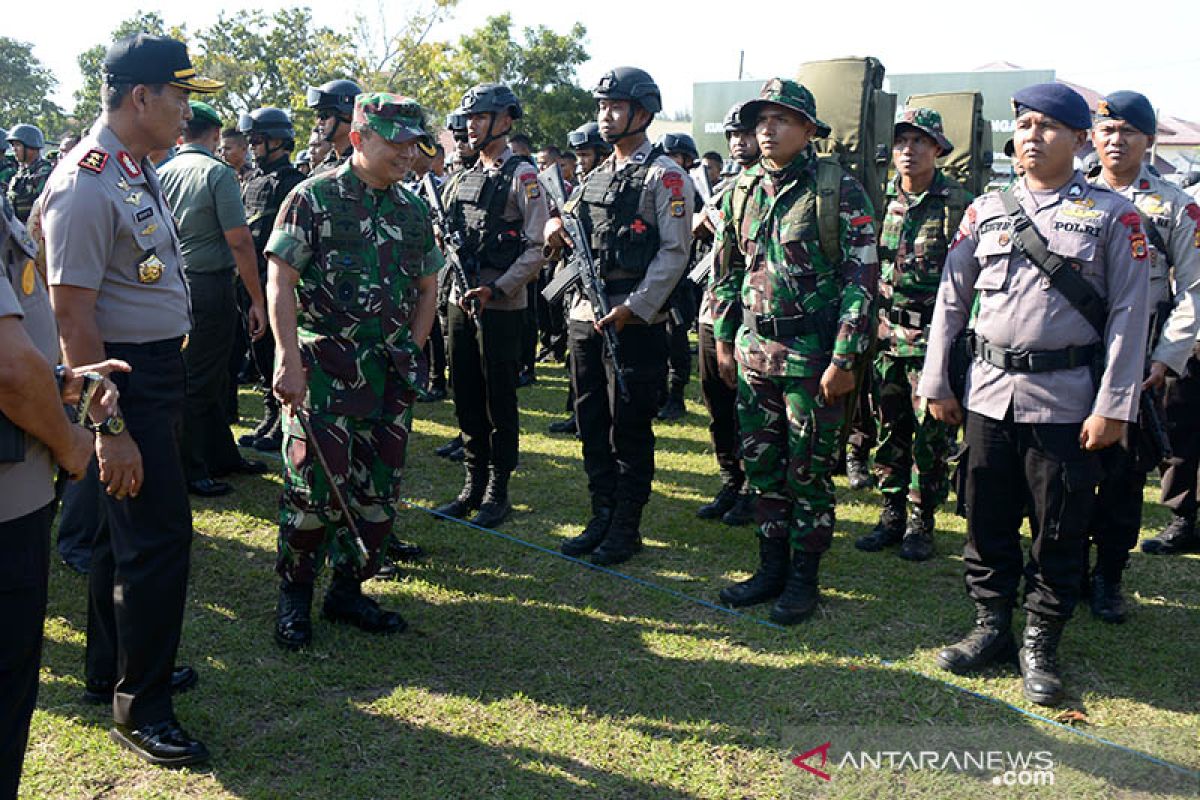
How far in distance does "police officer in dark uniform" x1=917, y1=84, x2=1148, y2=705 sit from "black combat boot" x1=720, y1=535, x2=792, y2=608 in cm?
99

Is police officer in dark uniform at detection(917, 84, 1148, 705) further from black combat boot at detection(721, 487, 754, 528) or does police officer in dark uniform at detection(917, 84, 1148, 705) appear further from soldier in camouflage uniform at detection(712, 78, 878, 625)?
black combat boot at detection(721, 487, 754, 528)

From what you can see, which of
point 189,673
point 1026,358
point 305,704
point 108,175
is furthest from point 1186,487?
point 108,175

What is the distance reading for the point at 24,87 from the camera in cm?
7031

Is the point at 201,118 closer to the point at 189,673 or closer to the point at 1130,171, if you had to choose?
the point at 189,673

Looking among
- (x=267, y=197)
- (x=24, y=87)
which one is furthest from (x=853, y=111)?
(x=24, y=87)

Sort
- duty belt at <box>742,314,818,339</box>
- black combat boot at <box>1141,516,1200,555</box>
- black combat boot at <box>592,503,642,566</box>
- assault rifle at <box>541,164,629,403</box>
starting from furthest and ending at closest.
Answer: black combat boot at <box>1141,516,1200,555</box>
black combat boot at <box>592,503,642,566</box>
assault rifle at <box>541,164,629,403</box>
duty belt at <box>742,314,818,339</box>

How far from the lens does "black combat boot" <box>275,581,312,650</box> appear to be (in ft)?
13.8

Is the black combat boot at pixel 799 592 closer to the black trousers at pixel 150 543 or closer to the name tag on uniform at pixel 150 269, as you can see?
the black trousers at pixel 150 543

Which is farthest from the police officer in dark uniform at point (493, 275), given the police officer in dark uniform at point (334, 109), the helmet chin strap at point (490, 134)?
the police officer in dark uniform at point (334, 109)

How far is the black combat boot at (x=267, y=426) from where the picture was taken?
7559 mm

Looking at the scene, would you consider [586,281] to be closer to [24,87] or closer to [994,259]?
[994,259]

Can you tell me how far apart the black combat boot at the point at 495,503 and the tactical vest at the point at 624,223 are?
1625 mm

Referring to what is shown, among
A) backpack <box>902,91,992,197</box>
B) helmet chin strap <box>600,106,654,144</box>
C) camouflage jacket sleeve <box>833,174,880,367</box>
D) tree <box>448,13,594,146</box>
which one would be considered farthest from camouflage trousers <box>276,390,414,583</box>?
tree <box>448,13,594,146</box>

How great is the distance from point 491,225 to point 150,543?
124 inches
